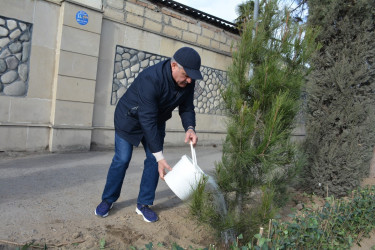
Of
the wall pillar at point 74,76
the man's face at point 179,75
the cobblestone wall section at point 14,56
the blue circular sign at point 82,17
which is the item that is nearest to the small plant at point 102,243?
the man's face at point 179,75

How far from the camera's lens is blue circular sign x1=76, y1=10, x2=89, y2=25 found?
5156mm

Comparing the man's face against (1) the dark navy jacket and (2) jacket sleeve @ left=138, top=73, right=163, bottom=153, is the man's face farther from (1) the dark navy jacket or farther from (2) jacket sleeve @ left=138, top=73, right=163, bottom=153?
(2) jacket sleeve @ left=138, top=73, right=163, bottom=153

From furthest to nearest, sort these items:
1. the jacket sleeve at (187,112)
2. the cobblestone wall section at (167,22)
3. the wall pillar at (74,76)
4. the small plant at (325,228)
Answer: the cobblestone wall section at (167,22)
the wall pillar at (74,76)
the jacket sleeve at (187,112)
the small plant at (325,228)

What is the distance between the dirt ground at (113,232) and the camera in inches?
87.4

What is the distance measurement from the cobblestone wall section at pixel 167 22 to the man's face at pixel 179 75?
383 centimetres

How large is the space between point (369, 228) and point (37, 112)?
4.82 m

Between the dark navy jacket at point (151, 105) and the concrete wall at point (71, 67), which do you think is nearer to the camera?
the dark navy jacket at point (151, 105)

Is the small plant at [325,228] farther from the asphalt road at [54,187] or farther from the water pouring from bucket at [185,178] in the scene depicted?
the asphalt road at [54,187]

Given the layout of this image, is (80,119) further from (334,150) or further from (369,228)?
(369,228)

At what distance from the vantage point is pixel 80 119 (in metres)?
5.37

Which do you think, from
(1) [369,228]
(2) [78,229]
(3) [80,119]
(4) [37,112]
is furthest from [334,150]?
(4) [37,112]

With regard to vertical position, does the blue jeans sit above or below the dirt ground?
above

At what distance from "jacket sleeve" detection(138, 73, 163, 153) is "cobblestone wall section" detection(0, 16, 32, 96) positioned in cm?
333

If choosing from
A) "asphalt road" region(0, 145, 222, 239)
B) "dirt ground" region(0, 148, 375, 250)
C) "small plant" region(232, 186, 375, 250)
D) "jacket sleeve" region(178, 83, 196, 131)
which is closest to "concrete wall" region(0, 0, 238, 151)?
"asphalt road" region(0, 145, 222, 239)
